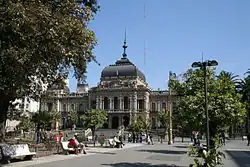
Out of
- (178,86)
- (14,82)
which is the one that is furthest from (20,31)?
(178,86)

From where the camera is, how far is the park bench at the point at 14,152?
44.2 ft

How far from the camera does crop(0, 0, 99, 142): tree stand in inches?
404

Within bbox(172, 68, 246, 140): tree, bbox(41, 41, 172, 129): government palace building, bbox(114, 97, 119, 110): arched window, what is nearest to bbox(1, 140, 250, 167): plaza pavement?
bbox(172, 68, 246, 140): tree

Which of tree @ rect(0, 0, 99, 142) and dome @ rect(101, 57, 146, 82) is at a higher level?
dome @ rect(101, 57, 146, 82)

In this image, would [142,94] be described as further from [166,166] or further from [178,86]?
[166,166]

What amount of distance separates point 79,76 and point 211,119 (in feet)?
26.3

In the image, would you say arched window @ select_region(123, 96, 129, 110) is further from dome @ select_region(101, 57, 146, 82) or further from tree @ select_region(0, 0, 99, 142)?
tree @ select_region(0, 0, 99, 142)

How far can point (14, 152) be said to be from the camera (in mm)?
14258

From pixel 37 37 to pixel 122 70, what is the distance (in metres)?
92.1

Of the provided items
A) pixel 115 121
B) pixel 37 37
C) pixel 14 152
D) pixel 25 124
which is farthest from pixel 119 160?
pixel 115 121

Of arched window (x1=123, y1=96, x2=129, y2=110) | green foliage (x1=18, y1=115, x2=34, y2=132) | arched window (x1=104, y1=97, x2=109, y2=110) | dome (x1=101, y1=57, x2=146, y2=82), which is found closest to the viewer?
green foliage (x1=18, y1=115, x2=34, y2=132)

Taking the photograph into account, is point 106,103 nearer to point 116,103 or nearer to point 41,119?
point 116,103

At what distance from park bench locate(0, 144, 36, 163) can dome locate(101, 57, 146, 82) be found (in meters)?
86.1

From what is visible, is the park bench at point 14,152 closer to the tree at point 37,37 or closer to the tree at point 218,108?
the tree at point 37,37
